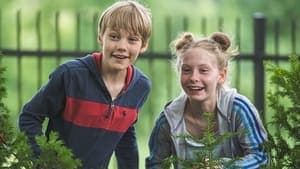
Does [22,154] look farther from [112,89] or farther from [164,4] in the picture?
[164,4]

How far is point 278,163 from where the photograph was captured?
3262 mm

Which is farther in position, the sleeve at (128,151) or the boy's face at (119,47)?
the sleeve at (128,151)

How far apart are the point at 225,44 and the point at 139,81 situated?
0.44 m

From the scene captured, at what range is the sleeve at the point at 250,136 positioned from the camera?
3.92 meters

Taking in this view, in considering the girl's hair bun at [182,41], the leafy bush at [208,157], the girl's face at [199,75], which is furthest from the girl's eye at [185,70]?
the leafy bush at [208,157]

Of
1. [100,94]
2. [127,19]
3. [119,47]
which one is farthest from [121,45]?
[100,94]

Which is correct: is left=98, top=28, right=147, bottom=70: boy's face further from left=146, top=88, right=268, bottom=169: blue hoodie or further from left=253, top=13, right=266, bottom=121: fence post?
left=253, top=13, right=266, bottom=121: fence post

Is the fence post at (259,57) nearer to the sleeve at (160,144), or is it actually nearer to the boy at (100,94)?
the boy at (100,94)

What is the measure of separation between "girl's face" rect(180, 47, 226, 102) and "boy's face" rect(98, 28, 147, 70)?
0.23 meters

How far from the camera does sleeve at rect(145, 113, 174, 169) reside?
418 cm

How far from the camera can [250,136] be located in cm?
399

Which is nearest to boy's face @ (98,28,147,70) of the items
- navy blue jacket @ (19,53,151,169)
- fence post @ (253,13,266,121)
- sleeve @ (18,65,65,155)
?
navy blue jacket @ (19,53,151,169)

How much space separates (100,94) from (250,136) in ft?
2.44

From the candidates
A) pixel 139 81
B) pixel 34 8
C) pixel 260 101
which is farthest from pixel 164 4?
pixel 139 81
